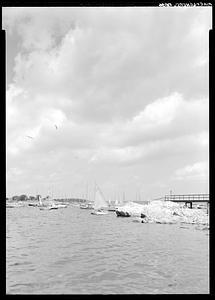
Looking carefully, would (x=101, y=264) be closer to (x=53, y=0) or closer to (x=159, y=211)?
(x=53, y=0)

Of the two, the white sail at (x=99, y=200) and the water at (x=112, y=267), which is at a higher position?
the water at (x=112, y=267)

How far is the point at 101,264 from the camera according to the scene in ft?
51.3

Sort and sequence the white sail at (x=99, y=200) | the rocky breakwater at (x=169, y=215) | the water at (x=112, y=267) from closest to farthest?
1. the water at (x=112, y=267)
2. the rocky breakwater at (x=169, y=215)
3. the white sail at (x=99, y=200)

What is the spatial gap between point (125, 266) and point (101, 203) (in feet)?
178

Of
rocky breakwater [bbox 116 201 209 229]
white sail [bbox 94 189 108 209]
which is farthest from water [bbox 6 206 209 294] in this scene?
white sail [bbox 94 189 108 209]

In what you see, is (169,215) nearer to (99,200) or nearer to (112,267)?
(112,267)

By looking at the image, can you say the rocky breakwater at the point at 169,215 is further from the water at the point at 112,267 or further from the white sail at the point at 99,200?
the white sail at the point at 99,200

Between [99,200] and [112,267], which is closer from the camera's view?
[112,267]

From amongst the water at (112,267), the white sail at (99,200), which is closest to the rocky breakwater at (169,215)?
the water at (112,267)

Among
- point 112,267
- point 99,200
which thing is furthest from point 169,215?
point 99,200

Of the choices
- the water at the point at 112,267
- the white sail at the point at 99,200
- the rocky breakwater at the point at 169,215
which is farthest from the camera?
the white sail at the point at 99,200

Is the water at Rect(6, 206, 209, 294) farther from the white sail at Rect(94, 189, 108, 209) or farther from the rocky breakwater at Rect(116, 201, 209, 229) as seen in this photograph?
the white sail at Rect(94, 189, 108, 209)

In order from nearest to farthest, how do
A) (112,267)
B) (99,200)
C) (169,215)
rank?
1. (112,267)
2. (169,215)
3. (99,200)
